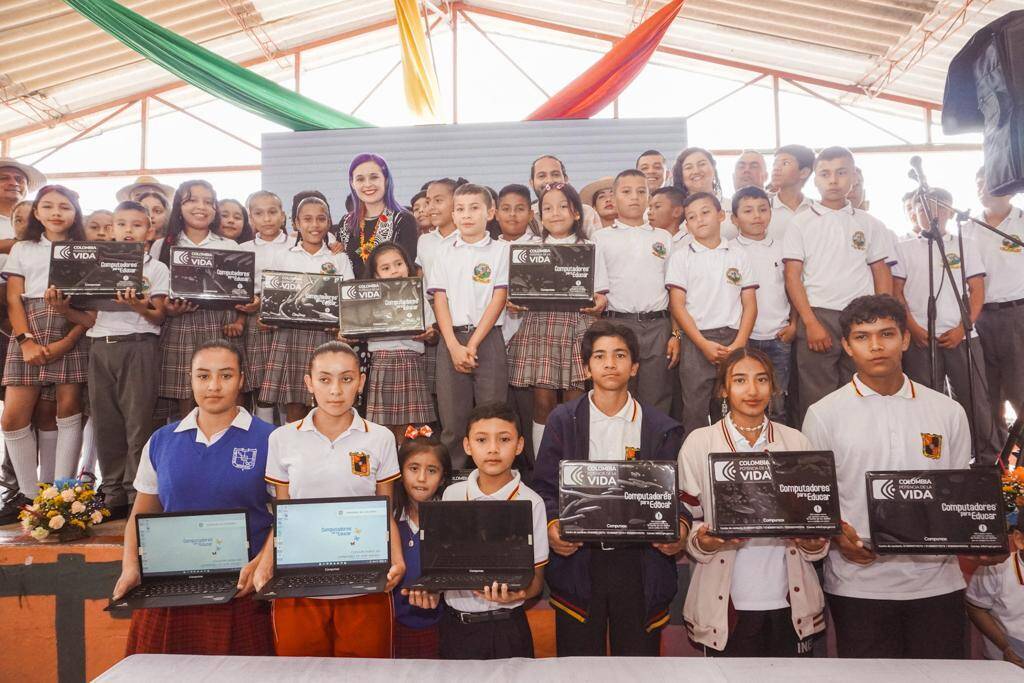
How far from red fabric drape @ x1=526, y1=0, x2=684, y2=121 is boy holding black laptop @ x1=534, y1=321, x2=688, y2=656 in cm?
471

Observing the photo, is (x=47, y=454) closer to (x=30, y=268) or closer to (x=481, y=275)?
(x=30, y=268)

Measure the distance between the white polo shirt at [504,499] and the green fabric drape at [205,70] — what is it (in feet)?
16.3

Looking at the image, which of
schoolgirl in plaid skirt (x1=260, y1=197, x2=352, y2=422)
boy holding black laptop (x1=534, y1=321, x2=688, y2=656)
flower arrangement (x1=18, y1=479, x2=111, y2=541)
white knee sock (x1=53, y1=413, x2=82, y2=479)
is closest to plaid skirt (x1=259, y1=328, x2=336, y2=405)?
schoolgirl in plaid skirt (x1=260, y1=197, x2=352, y2=422)

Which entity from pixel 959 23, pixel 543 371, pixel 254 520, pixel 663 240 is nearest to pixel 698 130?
pixel 959 23

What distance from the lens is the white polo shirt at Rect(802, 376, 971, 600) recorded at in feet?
7.97

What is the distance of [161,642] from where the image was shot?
2.49 metres

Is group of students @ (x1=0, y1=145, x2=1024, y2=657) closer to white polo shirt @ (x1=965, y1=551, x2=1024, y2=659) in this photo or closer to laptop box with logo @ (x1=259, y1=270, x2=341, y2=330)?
laptop box with logo @ (x1=259, y1=270, x2=341, y2=330)

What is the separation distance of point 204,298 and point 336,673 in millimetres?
2516

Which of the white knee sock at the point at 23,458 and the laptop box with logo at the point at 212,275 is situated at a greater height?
the laptop box with logo at the point at 212,275

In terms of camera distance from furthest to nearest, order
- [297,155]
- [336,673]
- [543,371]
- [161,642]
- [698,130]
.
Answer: [698,130] → [297,155] → [543,371] → [161,642] → [336,673]

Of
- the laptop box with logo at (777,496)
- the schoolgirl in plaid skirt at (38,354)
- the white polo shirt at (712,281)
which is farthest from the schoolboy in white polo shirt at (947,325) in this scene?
the schoolgirl in plaid skirt at (38,354)

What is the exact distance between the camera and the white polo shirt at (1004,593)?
8.82 ft

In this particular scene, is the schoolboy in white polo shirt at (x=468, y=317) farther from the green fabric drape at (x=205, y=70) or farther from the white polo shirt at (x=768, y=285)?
the green fabric drape at (x=205, y=70)

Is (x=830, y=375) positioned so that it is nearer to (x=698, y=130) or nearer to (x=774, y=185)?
(x=774, y=185)
